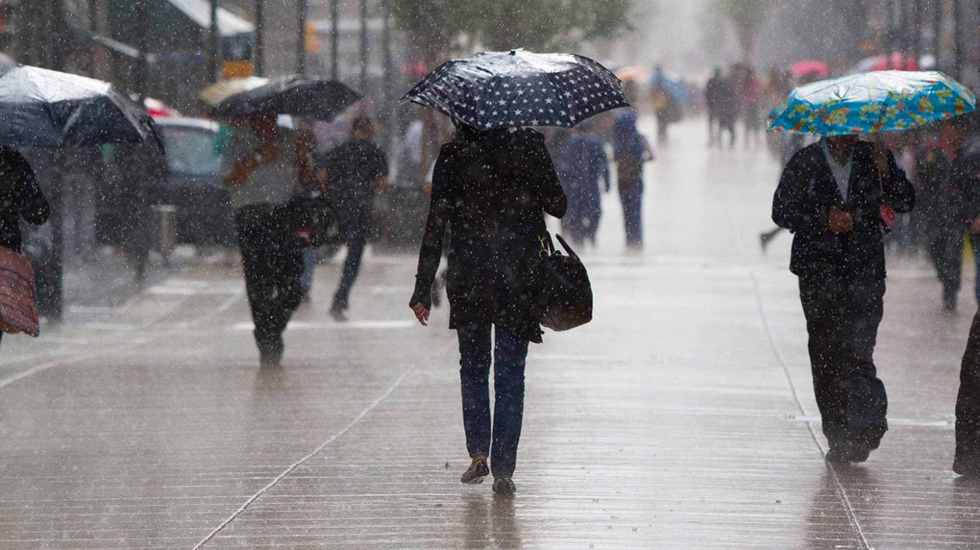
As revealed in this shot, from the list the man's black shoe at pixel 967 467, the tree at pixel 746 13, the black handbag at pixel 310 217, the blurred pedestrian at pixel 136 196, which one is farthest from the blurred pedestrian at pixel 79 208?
the tree at pixel 746 13

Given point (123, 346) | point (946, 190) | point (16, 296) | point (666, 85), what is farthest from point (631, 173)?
point (666, 85)

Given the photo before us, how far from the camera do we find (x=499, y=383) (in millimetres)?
8266

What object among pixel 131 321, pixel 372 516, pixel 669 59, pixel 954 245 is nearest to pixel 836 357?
pixel 372 516

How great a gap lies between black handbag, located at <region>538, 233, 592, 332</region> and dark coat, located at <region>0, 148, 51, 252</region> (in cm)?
239

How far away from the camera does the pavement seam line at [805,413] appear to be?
753 centimetres

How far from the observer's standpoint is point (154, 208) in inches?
901

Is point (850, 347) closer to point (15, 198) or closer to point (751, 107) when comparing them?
point (15, 198)

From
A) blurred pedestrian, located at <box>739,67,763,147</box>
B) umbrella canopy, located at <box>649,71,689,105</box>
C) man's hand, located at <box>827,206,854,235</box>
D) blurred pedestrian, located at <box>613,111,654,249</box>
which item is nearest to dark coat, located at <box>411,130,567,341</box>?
man's hand, located at <box>827,206,854,235</box>

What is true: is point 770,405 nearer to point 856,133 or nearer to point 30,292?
point 856,133

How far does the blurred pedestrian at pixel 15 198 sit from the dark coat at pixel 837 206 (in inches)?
131

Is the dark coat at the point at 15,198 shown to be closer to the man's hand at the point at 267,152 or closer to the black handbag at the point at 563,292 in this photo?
the black handbag at the point at 563,292

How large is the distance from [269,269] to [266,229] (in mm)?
269

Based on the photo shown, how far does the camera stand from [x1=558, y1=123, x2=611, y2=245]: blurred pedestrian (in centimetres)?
2477

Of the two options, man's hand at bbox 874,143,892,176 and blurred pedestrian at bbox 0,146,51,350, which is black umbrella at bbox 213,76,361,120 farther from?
man's hand at bbox 874,143,892,176
